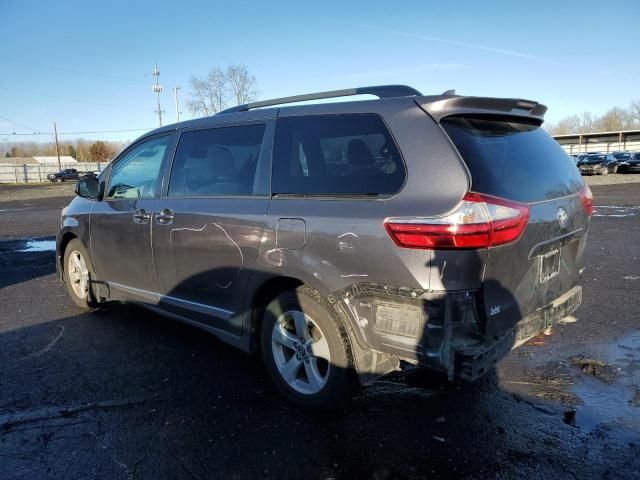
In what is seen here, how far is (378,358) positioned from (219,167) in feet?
6.23

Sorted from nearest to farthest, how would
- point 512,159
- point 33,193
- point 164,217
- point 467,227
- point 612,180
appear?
point 467,227, point 512,159, point 164,217, point 612,180, point 33,193

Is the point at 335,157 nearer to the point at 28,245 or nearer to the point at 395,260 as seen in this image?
the point at 395,260

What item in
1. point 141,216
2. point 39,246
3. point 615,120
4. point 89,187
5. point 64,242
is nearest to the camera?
point 141,216

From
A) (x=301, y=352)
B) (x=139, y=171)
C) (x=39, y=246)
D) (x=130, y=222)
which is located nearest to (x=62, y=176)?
(x=39, y=246)

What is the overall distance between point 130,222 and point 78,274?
59.0 inches

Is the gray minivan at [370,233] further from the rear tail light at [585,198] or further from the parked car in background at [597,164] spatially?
the parked car in background at [597,164]

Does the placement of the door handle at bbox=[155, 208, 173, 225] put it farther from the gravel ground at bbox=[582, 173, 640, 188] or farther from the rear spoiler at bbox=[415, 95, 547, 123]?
the gravel ground at bbox=[582, 173, 640, 188]

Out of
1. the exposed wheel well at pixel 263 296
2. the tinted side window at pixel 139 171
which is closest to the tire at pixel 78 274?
the tinted side window at pixel 139 171

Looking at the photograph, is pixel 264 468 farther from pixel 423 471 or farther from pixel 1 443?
pixel 1 443

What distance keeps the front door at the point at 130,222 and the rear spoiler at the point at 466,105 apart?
2.40 metres

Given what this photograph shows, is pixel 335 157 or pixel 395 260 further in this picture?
pixel 335 157

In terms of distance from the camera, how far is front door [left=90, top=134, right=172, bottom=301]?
4.20 m

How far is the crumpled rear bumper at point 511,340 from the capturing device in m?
2.50

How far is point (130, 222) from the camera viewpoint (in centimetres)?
432
